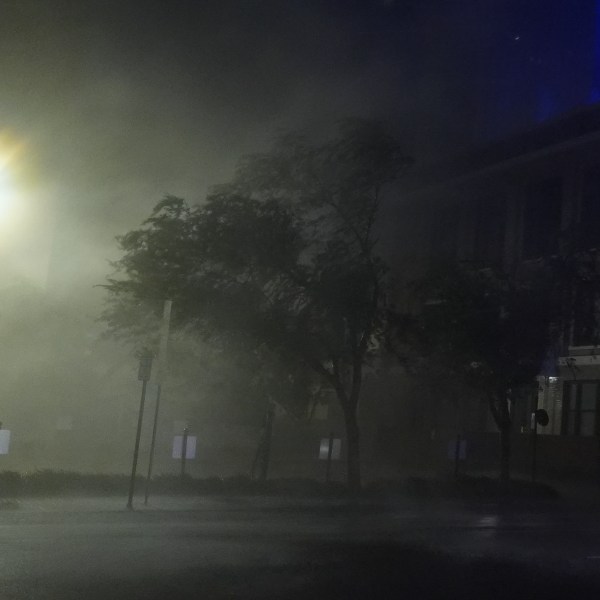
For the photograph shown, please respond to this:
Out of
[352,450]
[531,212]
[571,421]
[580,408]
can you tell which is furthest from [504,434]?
[531,212]

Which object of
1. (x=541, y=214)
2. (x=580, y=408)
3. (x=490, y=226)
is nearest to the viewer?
(x=580, y=408)

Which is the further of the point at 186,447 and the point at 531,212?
the point at 531,212

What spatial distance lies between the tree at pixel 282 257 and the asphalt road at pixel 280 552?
377cm

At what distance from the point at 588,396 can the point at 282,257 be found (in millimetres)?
19063

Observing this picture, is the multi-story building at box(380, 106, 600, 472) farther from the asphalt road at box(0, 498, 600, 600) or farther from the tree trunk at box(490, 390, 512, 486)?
the asphalt road at box(0, 498, 600, 600)

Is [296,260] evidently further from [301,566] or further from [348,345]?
[301,566]

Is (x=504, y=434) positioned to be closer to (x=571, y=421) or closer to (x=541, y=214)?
(x=571, y=421)

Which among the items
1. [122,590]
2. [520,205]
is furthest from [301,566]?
[520,205]

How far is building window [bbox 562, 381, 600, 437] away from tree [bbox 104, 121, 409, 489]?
54.5ft

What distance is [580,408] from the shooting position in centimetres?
3519

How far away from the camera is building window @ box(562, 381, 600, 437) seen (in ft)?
113

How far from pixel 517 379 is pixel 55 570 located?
1544cm

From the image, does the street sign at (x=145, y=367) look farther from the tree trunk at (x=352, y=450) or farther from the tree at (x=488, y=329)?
the tree at (x=488, y=329)

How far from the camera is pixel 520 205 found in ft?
128
